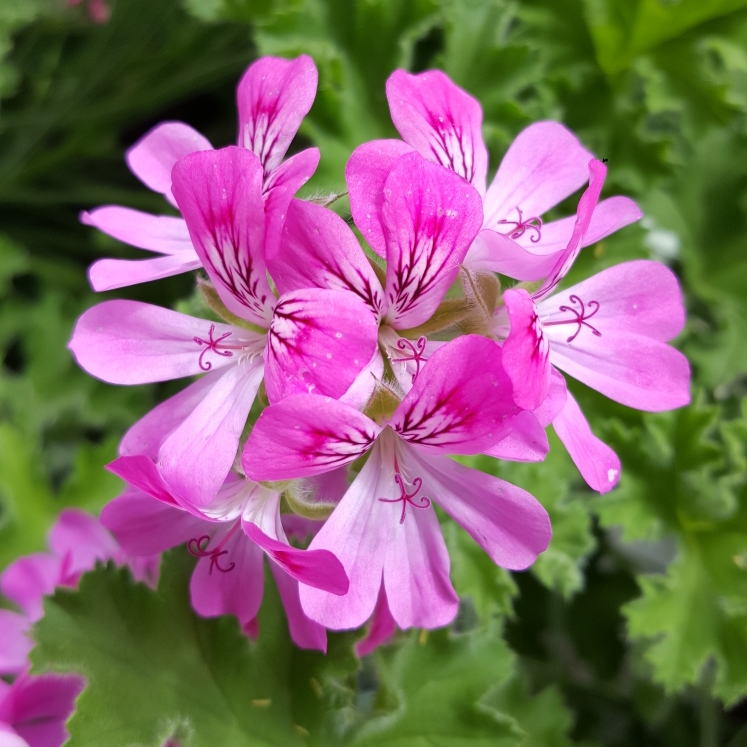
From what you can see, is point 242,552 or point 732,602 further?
point 732,602

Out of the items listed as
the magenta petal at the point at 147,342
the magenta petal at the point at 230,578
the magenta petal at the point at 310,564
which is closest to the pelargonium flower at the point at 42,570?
the magenta petal at the point at 230,578

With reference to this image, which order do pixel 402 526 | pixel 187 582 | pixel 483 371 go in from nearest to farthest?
pixel 483 371, pixel 402 526, pixel 187 582

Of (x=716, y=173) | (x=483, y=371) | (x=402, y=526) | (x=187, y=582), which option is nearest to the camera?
(x=483, y=371)

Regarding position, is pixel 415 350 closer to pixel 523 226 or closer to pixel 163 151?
pixel 523 226

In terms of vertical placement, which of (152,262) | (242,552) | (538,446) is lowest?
(242,552)

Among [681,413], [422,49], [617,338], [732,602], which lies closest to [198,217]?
[617,338]

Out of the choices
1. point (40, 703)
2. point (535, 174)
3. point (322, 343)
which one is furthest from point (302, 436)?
point (40, 703)

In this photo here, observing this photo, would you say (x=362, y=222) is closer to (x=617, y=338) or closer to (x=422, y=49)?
(x=617, y=338)
